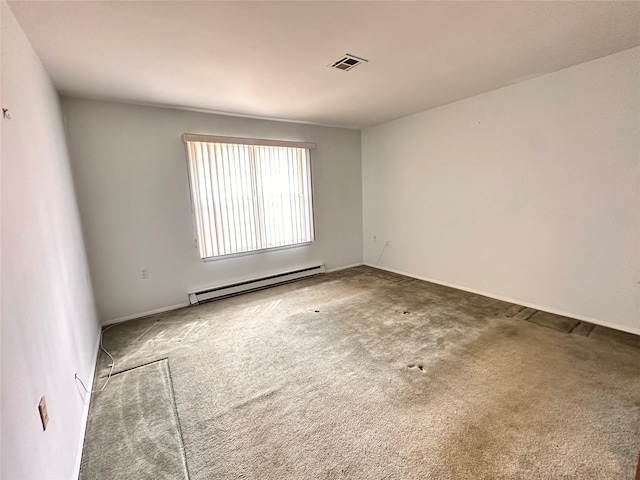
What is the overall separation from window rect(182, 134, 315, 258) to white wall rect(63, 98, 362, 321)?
5.5 inches

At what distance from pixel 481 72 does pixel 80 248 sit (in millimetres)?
4210

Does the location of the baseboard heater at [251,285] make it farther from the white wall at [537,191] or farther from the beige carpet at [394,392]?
the white wall at [537,191]

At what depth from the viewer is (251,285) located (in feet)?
13.9

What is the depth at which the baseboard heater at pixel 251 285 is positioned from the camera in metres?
3.86

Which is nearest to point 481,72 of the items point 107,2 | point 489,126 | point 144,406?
point 489,126

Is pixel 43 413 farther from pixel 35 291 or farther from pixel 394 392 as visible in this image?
pixel 394 392

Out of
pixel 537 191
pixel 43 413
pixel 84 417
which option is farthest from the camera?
pixel 537 191

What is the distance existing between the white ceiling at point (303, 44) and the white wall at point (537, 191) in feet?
1.10

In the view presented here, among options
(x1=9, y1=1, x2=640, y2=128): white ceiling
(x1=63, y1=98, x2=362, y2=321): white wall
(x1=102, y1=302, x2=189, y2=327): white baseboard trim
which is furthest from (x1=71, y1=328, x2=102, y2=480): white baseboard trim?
(x1=9, y1=1, x2=640, y2=128): white ceiling

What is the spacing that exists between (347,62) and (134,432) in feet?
10.1

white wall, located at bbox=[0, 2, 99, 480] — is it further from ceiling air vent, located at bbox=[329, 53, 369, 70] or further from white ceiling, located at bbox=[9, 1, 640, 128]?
ceiling air vent, located at bbox=[329, 53, 369, 70]

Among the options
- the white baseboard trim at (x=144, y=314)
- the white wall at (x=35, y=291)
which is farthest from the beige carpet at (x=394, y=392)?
the white wall at (x=35, y=291)

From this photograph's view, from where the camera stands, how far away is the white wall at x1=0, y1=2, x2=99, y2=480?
109 cm

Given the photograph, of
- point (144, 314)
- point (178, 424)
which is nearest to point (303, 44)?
point (178, 424)
